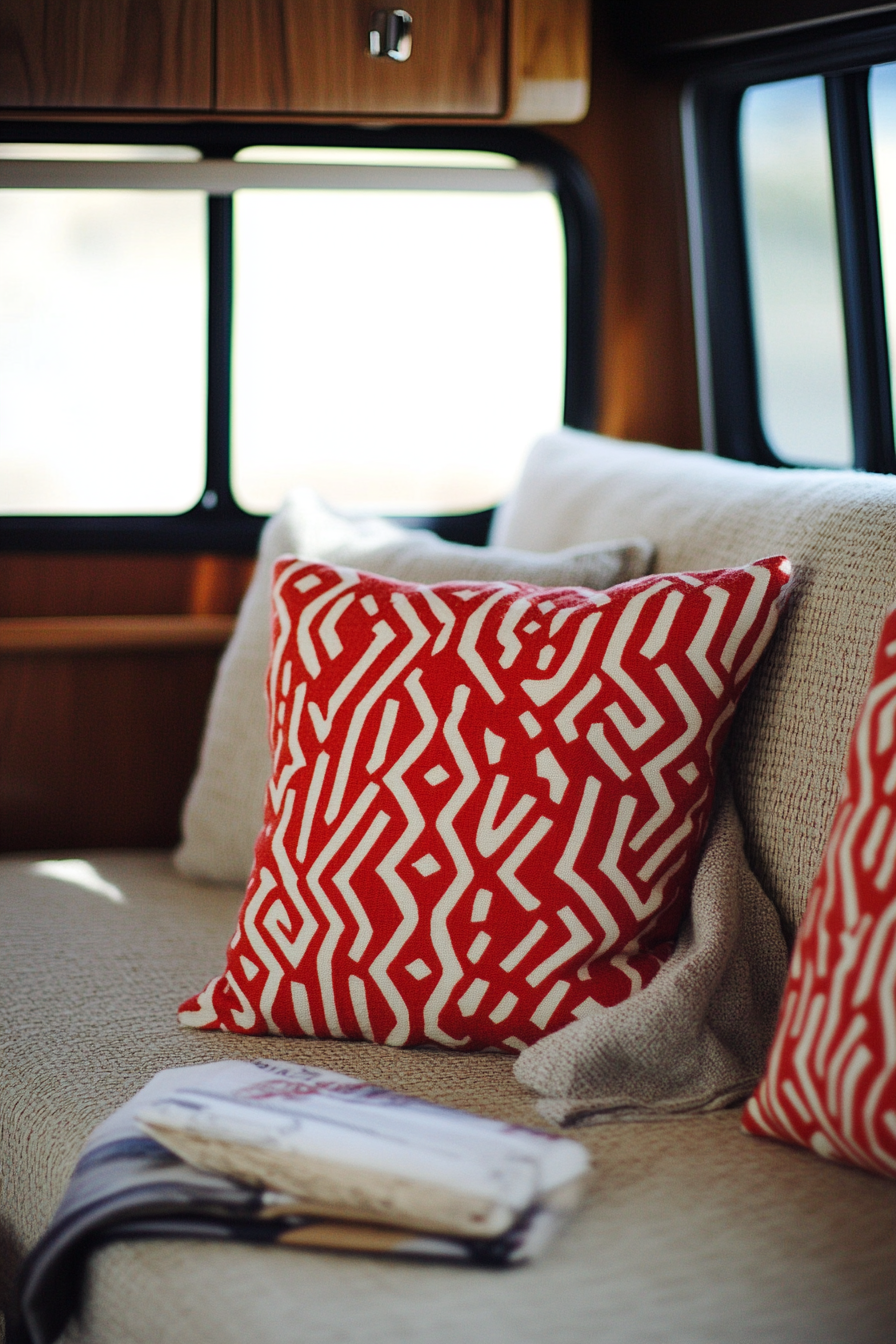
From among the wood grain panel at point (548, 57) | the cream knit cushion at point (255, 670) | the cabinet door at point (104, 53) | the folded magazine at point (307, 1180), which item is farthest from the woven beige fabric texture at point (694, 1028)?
the cabinet door at point (104, 53)

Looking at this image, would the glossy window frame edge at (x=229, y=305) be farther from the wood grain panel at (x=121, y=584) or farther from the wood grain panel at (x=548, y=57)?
the wood grain panel at (x=548, y=57)

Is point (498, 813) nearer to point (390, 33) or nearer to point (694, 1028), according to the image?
point (694, 1028)

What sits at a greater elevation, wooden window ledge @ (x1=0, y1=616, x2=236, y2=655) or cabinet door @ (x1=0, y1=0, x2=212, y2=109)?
cabinet door @ (x1=0, y1=0, x2=212, y2=109)

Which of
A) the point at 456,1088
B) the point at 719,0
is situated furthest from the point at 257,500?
the point at 456,1088

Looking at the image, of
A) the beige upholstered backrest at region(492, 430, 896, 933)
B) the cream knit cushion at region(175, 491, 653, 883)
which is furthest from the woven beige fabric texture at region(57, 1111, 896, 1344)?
the cream knit cushion at region(175, 491, 653, 883)

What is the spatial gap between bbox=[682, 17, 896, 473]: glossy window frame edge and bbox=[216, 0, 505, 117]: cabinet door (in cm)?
38

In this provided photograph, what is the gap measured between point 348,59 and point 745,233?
2.39ft

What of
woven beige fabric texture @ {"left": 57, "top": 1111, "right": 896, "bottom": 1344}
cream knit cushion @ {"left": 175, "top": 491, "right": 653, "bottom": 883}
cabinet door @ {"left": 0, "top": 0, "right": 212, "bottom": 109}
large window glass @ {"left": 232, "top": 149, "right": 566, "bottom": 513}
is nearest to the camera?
woven beige fabric texture @ {"left": 57, "top": 1111, "right": 896, "bottom": 1344}

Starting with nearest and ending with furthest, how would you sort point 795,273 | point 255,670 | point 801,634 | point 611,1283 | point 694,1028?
point 611,1283, point 694,1028, point 801,634, point 255,670, point 795,273

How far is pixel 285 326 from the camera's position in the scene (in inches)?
84.7

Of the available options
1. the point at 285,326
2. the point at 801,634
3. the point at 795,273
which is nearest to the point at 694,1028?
the point at 801,634

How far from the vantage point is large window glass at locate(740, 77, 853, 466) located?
75.8 inches

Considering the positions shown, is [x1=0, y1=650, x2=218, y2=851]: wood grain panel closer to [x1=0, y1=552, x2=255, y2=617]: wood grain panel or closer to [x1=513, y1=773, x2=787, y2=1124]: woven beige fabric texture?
[x1=0, y1=552, x2=255, y2=617]: wood grain panel

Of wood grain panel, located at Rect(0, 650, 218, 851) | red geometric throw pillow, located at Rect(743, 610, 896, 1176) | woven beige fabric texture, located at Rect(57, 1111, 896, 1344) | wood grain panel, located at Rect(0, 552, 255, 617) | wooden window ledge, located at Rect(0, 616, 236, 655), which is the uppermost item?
wood grain panel, located at Rect(0, 552, 255, 617)
